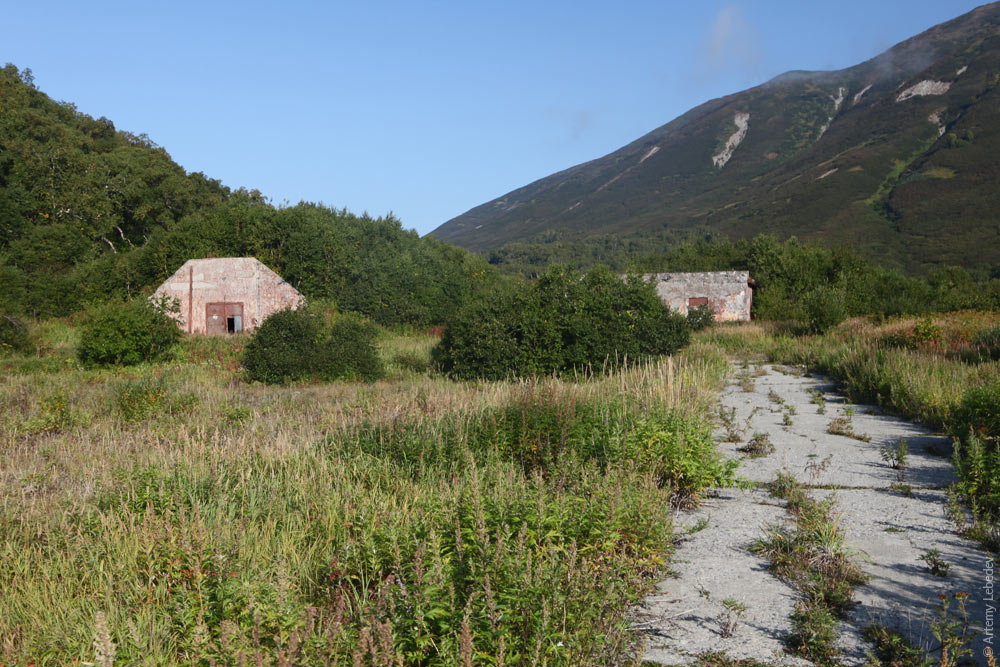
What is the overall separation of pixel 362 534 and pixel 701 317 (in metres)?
28.4

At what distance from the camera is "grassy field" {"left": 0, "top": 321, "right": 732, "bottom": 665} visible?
283 centimetres

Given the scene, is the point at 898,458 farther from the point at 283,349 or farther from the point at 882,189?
the point at 882,189

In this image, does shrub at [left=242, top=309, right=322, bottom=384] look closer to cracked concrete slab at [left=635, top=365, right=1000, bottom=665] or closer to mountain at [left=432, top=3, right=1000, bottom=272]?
cracked concrete slab at [left=635, top=365, right=1000, bottom=665]

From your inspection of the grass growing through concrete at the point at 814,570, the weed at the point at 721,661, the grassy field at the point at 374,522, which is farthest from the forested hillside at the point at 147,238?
the weed at the point at 721,661

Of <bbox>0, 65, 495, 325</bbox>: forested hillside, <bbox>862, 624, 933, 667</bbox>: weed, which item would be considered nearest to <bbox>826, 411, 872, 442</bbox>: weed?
<bbox>862, 624, 933, 667</bbox>: weed

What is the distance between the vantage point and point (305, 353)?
17.6 metres

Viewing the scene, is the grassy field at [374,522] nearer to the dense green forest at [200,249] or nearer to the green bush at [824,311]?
the green bush at [824,311]

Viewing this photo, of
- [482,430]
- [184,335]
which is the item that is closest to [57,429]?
[482,430]

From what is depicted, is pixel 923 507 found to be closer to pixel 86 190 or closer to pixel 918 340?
pixel 918 340

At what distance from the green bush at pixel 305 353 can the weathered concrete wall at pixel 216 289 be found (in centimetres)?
626

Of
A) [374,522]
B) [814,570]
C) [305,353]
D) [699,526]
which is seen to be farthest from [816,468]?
[305,353]

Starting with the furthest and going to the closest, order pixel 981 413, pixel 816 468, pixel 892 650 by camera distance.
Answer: pixel 981 413
pixel 816 468
pixel 892 650

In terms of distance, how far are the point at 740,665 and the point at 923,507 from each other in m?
3.39

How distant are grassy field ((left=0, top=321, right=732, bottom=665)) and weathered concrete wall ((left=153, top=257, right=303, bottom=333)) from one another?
49.6 feet
